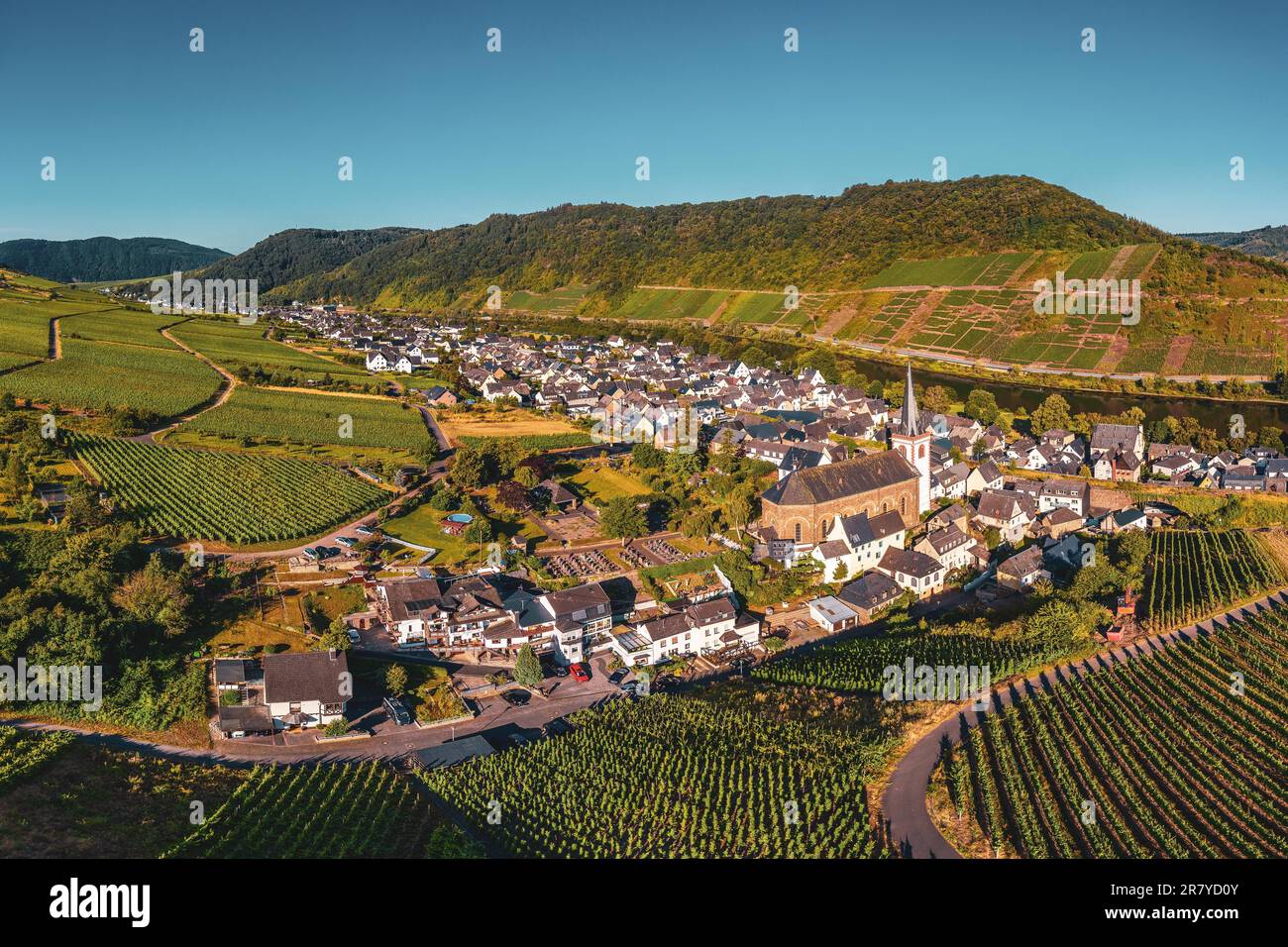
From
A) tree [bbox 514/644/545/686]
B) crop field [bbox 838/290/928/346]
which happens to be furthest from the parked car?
crop field [bbox 838/290/928/346]

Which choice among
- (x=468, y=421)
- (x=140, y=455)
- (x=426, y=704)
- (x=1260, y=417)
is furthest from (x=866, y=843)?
(x=1260, y=417)

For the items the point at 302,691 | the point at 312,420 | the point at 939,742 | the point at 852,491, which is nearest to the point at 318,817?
the point at 302,691

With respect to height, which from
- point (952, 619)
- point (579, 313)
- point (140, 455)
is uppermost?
point (579, 313)

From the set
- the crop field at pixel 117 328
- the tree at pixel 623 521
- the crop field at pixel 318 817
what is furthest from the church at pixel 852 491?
the crop field at pixel 117 328

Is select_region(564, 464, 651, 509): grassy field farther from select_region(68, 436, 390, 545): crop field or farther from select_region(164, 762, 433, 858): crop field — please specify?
select_region(164, 762, 433, 858): crop field

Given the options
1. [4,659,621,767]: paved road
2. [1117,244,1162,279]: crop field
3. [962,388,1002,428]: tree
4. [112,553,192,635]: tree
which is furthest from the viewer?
[1117,244,1162,279]: crop field

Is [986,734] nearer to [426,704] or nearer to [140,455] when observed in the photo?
[426,704]
